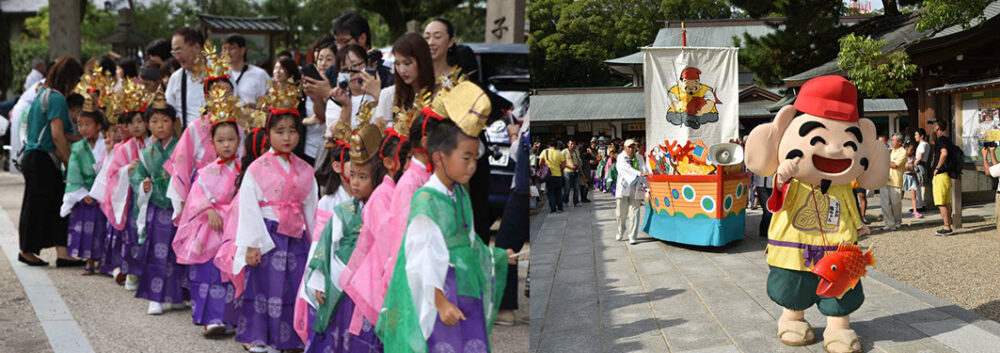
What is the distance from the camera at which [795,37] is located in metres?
3.59

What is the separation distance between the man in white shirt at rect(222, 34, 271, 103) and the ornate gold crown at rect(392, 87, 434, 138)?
3225 mm

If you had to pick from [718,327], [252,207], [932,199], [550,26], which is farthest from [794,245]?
[252,207]

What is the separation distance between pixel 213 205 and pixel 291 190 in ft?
2.36

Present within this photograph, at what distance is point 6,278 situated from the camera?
6605 mm

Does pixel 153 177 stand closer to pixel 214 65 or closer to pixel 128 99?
pixel 128 99

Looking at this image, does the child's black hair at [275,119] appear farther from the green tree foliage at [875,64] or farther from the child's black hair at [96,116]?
the child's black hair at [96,116]

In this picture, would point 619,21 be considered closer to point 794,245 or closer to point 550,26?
point 550,26

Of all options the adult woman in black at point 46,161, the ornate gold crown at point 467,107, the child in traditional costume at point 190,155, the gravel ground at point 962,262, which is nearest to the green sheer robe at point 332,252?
the ornate gold crown at point 467,107

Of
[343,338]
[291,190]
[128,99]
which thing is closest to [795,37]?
[343,338]

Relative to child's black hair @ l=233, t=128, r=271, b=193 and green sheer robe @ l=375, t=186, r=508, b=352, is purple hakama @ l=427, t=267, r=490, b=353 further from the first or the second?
child's black hair @ l=233, t=128, r=271, b=193

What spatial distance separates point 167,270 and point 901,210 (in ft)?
14.6

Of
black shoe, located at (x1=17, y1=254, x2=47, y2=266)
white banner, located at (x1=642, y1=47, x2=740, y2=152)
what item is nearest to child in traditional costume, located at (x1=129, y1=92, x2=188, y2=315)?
black shoe, located at (x1=17, y1=254, x2=47, y2=266)

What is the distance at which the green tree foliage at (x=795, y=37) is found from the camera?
3541 mm

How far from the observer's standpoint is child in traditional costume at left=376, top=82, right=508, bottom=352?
2949mm
